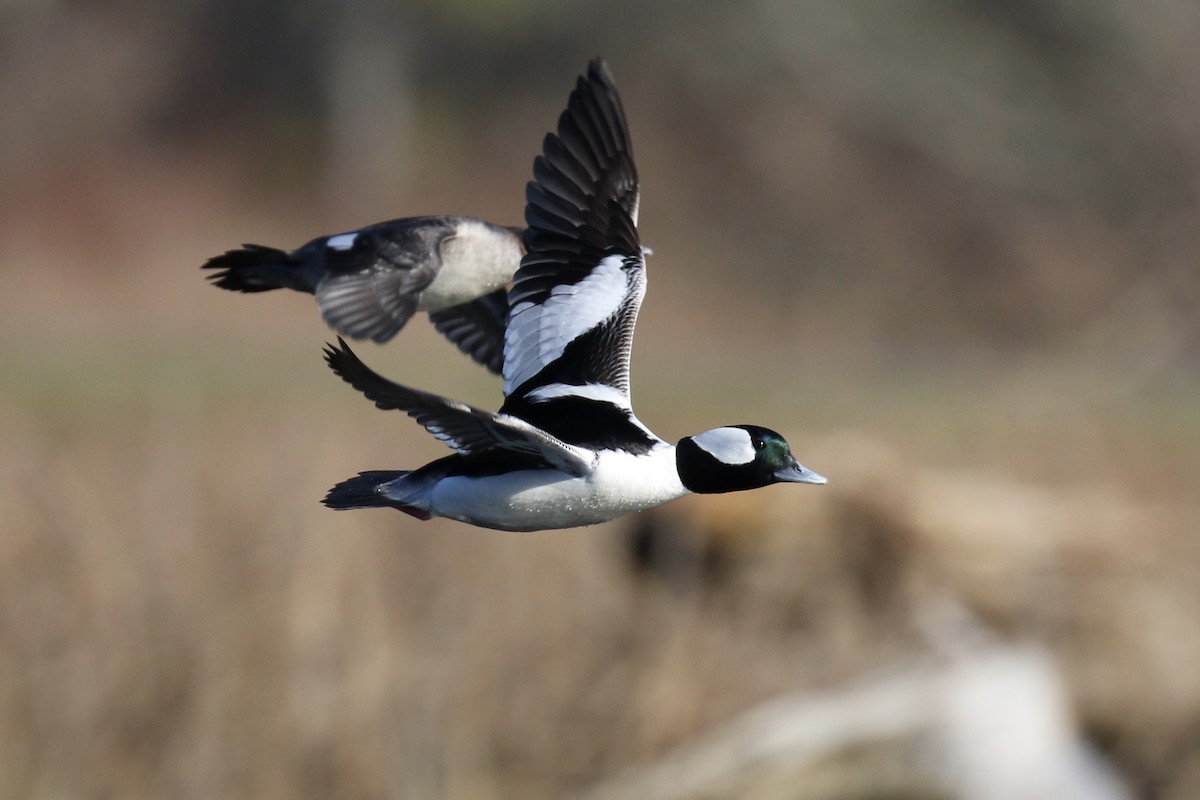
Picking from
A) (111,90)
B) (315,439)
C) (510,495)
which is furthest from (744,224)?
(510,495)

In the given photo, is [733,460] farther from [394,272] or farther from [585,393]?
[394,272]

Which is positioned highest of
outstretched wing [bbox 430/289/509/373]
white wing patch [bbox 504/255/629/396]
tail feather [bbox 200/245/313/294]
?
outstretched wing [bbox 430/289/509/373]

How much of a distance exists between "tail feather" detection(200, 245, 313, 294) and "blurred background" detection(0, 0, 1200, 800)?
433 cm

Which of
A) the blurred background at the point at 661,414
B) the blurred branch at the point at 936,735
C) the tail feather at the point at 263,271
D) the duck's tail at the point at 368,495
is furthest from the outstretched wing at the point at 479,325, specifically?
the blurred branch at the point at 936,735

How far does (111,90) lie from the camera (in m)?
37.9

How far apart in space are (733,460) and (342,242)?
5.93 feet

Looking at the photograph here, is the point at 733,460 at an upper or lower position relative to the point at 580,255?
lower

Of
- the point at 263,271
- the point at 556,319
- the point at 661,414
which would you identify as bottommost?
the point at 556,319

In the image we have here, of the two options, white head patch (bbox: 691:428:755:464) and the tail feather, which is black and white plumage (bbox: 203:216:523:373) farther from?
white head patch (bbox: 691:428:755:464)

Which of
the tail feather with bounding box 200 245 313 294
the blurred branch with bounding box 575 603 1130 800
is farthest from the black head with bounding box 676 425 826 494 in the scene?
the blurred branch with bounding box 575 603 1130 800

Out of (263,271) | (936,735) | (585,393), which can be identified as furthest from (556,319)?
(936,735)

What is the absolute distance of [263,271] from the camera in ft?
18.3

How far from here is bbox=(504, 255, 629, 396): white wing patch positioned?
5438 millimetres

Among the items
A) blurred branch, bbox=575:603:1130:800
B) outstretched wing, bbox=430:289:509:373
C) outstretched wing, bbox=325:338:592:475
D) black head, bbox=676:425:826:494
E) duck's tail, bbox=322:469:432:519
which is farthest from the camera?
blurred branch, bbox=575:603:1130:800
